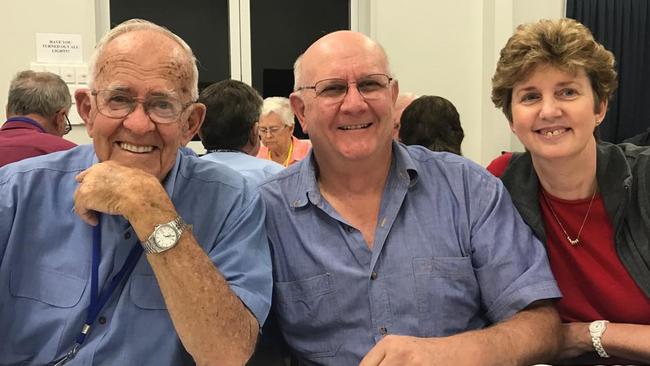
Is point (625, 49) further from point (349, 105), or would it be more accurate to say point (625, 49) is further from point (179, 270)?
point (179, 270)

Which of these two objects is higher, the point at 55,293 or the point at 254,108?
the point at 254,108

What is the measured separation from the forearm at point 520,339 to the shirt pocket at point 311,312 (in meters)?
0.34

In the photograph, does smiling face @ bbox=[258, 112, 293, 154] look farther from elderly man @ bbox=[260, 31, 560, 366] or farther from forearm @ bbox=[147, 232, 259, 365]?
forearm @ bbox=[147, 232, 259, 365]

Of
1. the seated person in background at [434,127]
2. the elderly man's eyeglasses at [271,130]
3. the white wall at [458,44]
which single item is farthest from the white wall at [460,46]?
the seated person in background at [434,127]

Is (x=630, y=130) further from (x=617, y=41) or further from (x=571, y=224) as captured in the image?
(x=571, y=224)

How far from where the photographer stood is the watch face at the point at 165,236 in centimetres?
127

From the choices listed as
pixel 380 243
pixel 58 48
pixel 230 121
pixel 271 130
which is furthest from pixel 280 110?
pixel 380 243

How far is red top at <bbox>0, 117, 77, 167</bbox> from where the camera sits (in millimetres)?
2941

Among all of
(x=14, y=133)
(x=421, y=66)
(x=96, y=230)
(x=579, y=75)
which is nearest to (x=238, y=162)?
(x=14, y=133)

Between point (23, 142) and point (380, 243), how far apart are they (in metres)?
2.20

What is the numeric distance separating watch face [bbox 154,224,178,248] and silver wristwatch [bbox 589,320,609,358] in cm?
109

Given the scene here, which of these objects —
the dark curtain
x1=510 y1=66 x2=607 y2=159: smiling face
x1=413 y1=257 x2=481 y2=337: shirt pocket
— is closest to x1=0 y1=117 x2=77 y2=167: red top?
x1=413 y1=257 x2=481 y2=337: shirt pocket

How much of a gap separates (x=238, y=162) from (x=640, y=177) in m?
1.79

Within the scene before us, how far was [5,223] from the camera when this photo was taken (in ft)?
4.53
